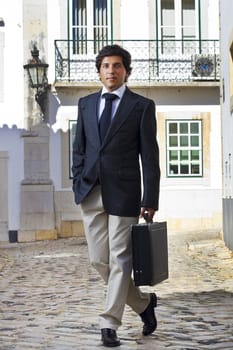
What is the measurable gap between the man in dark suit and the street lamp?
45.2 ft

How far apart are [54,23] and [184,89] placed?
3610mm

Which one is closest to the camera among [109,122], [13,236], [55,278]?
[109,122]

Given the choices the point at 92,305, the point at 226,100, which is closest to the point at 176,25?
the point at 226,100

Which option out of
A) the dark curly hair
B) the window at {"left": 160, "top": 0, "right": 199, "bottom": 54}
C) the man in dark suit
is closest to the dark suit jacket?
the man in dark suit

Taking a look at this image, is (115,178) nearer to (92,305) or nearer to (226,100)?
(92,305)

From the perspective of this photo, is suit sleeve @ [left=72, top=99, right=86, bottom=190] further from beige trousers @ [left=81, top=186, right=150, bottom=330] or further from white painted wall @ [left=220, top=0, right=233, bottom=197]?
white painted wall @ [left=220, top=0, right=233, bottom=197]

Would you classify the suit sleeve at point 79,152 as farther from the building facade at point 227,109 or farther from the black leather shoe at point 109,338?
the building facade at point 227,109

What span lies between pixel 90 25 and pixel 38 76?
2.00 m

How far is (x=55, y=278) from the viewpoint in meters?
9.89

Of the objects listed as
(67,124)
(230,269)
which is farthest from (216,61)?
(230,269)

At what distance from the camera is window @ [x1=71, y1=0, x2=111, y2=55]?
64.0 ft

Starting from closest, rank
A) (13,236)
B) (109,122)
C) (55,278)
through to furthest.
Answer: (109,122) < (55,278) < (13,236)

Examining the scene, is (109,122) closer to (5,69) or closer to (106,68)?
(106,68)

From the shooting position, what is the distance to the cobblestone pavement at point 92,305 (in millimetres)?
5371
